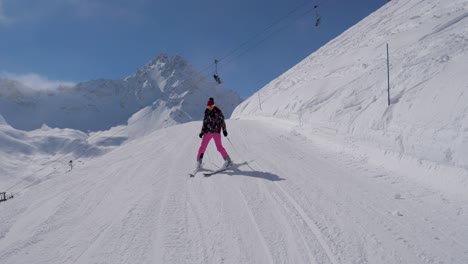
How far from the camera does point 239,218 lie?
4.21 metres

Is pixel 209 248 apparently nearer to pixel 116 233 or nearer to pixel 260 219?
pixel 260 219

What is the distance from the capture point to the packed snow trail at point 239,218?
3326 millimetres

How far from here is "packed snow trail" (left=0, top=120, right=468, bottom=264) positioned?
333cm

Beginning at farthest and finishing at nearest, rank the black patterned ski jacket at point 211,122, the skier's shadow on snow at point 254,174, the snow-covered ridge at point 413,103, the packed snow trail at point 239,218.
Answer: the black patterned ski jacket at point 211,122 → the skier's shadow on snow at point 254,174 → the snow-covered ridge at point 413,103 → the packed snow trail at point 239,218

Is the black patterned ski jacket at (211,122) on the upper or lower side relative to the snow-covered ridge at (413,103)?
upper

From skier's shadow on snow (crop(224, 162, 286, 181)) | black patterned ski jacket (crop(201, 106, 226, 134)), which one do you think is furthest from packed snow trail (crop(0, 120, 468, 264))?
black patterned ski jacket (crop(201, 106, 226, 134))

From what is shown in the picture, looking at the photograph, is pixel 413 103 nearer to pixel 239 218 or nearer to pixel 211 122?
pixel 211 122

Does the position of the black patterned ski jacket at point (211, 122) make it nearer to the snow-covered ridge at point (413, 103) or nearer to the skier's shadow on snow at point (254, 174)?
the skier's shadow on snow at point (254, 174)

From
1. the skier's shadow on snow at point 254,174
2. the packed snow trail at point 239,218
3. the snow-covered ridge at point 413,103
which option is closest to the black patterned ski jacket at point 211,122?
the skier's shadow on snow at point 254,174

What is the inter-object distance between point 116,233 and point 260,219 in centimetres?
203

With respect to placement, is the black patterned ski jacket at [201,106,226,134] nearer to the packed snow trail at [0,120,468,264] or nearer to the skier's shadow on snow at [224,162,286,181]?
the skier's shadow on snow at [224,162,286,181]

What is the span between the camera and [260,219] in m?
4.16

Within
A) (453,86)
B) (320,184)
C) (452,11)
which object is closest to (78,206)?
(320,184)

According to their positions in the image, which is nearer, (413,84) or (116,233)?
(116,233)
